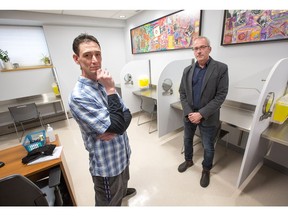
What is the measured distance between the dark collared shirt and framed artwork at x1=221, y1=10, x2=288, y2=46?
712 millimetres

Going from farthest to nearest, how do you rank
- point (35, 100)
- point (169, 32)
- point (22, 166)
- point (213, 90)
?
point (35, 100) < point (169, 32) < point (213, 90) < point (22, 166)

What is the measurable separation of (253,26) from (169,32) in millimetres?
1330

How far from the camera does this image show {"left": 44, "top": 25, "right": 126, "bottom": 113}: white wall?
10.2 feet

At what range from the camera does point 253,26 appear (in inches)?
60.3

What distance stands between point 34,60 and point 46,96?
85 cm

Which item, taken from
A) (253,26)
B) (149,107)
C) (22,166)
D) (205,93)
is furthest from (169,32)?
(22,166)

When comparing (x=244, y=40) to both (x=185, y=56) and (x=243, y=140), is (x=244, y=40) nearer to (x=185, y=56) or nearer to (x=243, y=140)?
(x=185, y=56)

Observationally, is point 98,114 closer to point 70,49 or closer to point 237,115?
point 237,115

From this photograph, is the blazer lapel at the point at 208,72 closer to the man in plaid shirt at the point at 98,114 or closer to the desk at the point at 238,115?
the desk at the point at 238,115

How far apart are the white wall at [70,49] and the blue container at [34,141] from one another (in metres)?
2.40

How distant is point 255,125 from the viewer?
1.11 meters

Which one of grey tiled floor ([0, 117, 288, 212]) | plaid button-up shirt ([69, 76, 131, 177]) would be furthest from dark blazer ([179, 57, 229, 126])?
plaid button-up shirt ([69, 76, 131, 177])

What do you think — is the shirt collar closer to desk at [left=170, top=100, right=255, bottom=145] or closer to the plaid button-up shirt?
the plaid button-up shirt

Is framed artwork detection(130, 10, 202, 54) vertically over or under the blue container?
over
